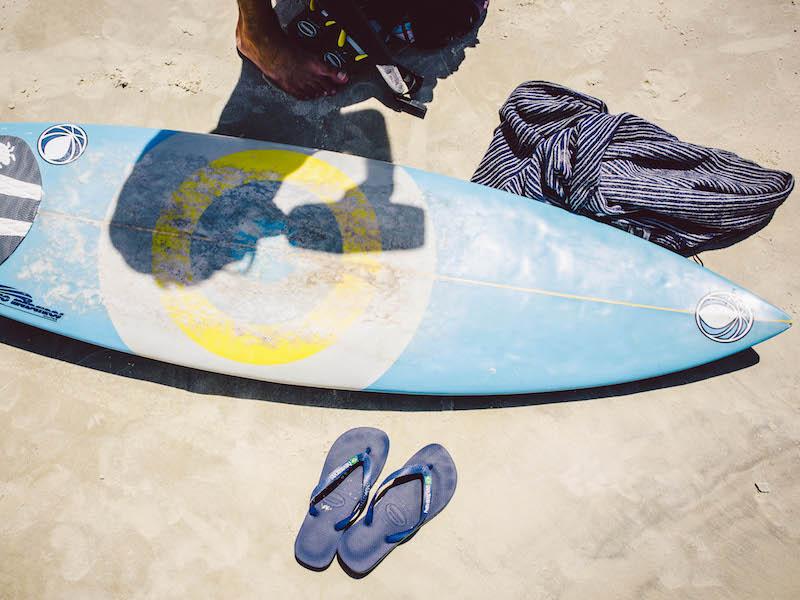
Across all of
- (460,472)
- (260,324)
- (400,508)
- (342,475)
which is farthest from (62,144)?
(460,472)

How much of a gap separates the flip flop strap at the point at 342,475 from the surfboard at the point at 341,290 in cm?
48

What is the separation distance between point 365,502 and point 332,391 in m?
0.68

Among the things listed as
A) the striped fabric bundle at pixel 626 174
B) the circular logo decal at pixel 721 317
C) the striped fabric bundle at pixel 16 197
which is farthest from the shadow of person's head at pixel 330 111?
the circular logo decal at pixel 721 317

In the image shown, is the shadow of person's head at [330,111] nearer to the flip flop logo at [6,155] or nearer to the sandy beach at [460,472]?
the sandy beach at [460,472]

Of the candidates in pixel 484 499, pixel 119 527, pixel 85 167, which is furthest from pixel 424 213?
pixel 119 527

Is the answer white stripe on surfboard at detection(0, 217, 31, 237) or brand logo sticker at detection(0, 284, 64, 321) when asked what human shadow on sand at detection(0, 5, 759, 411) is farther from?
white stripe on surfboard at detection(0, 217, 31, 237)

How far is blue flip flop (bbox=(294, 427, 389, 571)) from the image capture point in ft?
9.70

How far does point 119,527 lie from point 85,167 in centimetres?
206

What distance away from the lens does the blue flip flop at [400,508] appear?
9.61 feet

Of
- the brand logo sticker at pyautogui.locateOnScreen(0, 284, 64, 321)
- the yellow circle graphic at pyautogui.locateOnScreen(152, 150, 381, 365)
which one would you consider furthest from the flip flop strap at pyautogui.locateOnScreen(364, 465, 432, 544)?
the brand logo sticker at pyautogui.locateOnScreen(0, 284, 64, 321)

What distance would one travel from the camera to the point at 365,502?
9.95ft

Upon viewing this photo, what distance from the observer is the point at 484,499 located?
301 centimetres

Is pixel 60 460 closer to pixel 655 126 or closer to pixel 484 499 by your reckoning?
pixel 484 499

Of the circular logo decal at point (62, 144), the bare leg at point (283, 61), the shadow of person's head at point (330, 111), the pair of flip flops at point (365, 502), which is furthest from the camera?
the shadow of person's head at point (330, 111)
